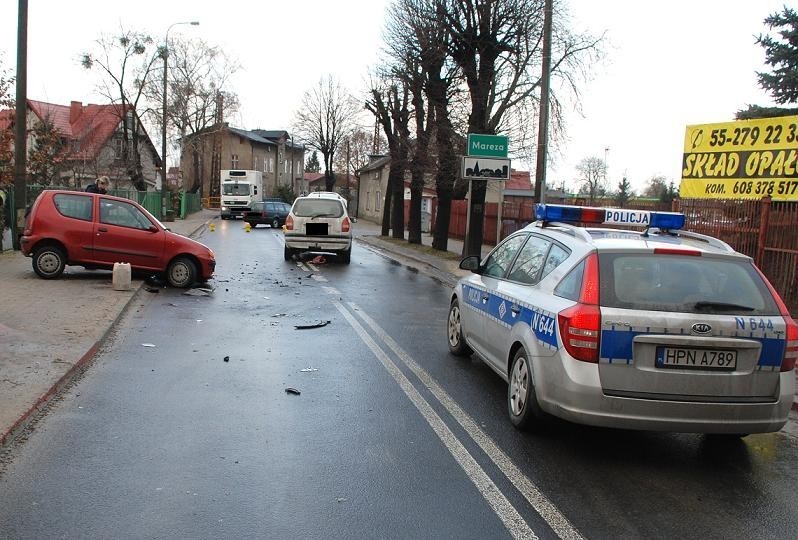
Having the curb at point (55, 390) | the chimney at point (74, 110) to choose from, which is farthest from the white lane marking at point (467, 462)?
the chimney at point (74, 110)

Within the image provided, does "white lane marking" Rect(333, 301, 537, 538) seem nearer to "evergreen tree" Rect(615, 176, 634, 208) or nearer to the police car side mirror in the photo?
the police car side mirror

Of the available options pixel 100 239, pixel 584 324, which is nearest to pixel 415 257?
pixel 100 239

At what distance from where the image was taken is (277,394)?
20.0ft

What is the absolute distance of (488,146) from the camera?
1789 cm

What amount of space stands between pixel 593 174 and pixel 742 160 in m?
72.2

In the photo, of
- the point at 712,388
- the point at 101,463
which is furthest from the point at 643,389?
the point at 101,463

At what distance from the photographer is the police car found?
454 cm

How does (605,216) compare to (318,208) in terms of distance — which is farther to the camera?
(318,208)

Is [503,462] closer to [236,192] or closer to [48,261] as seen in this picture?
[48,261]

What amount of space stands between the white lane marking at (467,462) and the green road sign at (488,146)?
36.6ft

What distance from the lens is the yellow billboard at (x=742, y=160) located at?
38.8ft

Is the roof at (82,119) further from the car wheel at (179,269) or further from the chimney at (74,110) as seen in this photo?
the car wheel at (179,269)

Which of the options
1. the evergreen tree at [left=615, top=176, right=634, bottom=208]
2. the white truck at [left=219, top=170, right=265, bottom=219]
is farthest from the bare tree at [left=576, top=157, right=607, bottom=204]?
the white truck at [left=219, top=170, right=265, bottom=219]

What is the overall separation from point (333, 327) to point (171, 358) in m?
2.57
